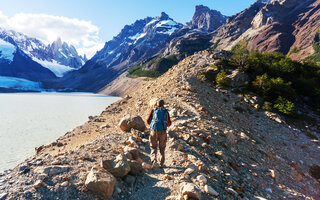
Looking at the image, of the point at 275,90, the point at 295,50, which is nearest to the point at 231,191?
the point at 275,90

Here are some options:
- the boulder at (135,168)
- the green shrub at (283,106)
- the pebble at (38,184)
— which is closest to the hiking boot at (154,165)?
the boulder at (135,168)

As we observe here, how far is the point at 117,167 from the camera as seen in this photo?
6.22 m

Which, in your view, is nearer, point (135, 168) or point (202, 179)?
point (202, 179)

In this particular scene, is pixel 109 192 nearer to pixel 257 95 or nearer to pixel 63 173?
pixel 63 173

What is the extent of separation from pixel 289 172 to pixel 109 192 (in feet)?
40.0

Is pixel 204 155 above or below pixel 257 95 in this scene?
below

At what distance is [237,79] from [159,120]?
66.2 feet

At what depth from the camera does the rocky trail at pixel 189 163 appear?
5.49m

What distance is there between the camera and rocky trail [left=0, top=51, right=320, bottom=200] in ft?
18.0

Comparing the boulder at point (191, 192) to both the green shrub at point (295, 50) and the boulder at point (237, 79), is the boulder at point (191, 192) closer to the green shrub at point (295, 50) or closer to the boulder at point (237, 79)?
the boulder at point (237, 79)

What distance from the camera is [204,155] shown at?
9266 mm

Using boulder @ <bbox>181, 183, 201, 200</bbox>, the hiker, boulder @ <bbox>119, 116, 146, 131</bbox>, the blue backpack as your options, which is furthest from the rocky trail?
the blue backpack

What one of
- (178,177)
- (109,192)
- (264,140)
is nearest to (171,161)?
(178,177)

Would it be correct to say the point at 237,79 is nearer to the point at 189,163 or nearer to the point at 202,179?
the point at 189,163
